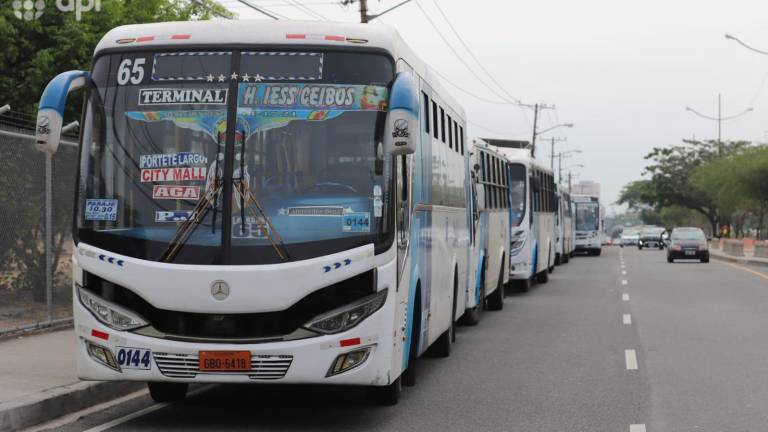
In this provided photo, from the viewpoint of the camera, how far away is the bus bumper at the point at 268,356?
8.59 metres

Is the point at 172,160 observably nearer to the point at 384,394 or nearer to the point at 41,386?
the point at 41,386

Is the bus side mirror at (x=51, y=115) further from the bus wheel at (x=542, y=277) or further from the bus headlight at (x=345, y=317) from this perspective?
the bus wheel at (x=542, y=277)

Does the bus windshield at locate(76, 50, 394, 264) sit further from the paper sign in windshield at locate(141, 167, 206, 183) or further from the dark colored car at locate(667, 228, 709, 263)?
the dark colored car at locate(667, 228, 709, 263)

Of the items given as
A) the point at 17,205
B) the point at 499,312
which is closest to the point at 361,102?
the point at 17,205

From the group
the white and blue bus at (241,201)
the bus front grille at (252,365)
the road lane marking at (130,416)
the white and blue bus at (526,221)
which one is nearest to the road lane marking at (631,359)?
the white and blue bus at (241,201)

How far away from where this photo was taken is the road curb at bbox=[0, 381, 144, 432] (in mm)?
8852

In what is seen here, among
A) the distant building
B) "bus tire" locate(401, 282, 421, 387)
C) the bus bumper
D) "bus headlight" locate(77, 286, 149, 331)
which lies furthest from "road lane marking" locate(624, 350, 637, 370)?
the distant building

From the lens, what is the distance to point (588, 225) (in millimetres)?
60469

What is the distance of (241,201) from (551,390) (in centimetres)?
399

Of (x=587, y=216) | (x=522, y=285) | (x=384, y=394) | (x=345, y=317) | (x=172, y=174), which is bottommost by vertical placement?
(x=384, y=394)

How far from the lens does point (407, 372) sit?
1148 centimetres

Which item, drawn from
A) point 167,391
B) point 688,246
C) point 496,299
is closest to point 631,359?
point 167,391

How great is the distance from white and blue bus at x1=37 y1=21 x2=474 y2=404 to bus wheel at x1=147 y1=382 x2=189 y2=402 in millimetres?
1257

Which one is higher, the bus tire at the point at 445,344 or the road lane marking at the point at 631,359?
the bus tire at the point at 445,344
